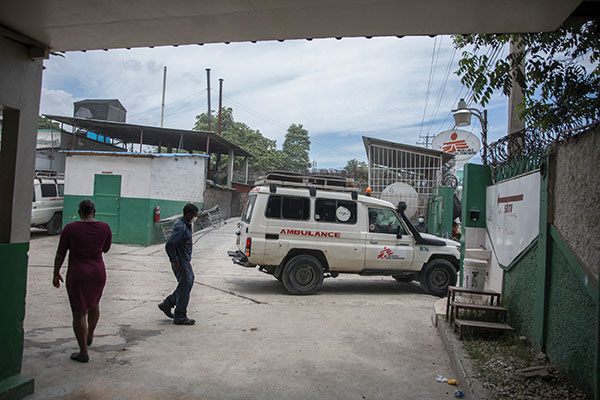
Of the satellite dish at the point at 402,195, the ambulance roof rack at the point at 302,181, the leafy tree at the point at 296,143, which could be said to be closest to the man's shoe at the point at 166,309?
the ambulance roof rack at the point at 302,181

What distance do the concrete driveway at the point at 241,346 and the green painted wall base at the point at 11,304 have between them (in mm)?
338

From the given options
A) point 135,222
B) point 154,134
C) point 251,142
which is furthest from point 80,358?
point 251,142

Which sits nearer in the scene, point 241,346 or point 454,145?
point 241,346

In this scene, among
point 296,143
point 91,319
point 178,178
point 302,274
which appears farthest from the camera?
point 296,143

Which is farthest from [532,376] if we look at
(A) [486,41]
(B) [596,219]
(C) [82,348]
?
(C) [82,348]

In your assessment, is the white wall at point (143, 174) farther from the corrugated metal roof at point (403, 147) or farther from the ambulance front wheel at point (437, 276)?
the ambulance front wheel at point (437, 276)

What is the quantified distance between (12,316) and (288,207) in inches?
206

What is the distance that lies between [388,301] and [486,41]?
16.2ft

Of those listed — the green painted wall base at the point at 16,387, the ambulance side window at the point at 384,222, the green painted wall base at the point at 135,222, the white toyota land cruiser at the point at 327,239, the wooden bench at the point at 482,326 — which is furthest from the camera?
the green painted wall base at the point at 135,222

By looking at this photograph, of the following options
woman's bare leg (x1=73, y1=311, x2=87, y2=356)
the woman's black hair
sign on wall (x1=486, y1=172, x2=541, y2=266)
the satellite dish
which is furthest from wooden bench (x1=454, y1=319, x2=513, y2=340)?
the satellite dish

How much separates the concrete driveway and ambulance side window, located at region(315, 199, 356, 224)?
1.53 meters

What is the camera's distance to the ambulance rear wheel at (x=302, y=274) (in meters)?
8.05

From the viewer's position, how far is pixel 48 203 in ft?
49.6

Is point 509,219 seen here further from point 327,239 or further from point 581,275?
point 327,239
